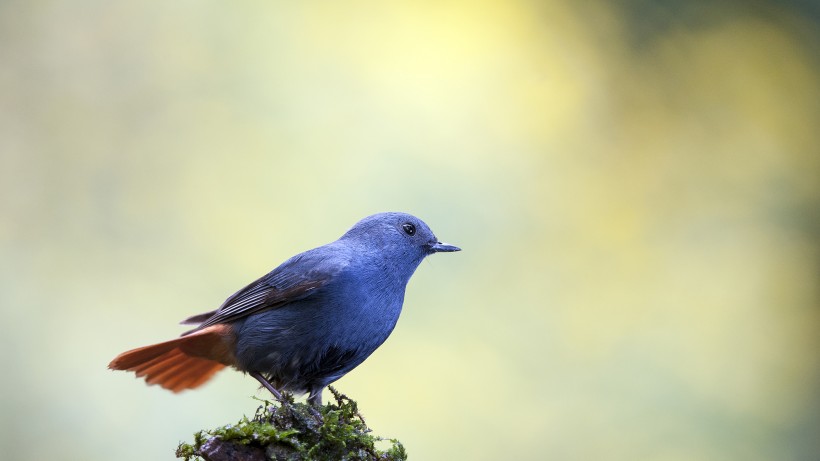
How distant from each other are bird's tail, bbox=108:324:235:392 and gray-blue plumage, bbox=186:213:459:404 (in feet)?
0.30

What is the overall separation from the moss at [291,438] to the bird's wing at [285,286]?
589mm

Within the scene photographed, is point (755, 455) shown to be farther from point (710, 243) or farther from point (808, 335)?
point (710, 243)

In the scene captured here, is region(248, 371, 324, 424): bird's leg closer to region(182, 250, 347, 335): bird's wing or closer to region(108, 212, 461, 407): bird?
region(108, 212, 461, 407): bird

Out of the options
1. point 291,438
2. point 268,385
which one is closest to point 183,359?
point 268,385

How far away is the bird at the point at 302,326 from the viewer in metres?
3.91

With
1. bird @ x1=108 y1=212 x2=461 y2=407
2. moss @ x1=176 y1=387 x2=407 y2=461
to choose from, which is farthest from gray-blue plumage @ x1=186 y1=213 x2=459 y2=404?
moss @ x1=176 y1=387 x2=407 y2=461

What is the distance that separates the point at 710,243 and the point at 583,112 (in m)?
1.63

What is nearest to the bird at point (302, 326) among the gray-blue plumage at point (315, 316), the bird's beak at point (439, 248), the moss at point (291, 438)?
the gray-blue plumage at point (315, 316)

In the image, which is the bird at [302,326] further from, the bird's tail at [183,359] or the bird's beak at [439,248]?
the bird's beak at [439,248]

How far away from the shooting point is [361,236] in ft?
14.4

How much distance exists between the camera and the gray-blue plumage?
12.8 ft

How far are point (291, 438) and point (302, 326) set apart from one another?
2.39 ft

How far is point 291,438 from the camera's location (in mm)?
3309

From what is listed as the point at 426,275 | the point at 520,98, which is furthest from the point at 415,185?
the point at 520,98
